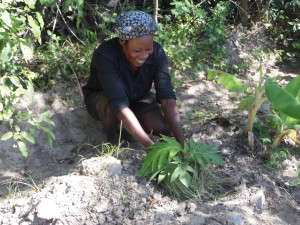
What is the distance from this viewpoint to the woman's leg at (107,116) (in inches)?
133

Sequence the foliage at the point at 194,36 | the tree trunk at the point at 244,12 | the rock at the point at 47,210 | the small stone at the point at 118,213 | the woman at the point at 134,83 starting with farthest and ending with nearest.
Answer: the tree trunk at the point at 244,12, the foliage at the point at 194,36, the woman at the point at 134,83, the small stone at the point at 118,213, the rock at the point at 47,210

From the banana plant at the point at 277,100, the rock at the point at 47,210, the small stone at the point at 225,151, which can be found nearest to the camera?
the rock at the point at 47,210

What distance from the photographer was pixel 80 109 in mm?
4031

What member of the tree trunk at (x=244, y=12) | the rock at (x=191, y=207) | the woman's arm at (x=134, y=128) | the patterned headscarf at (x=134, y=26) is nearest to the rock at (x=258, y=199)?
the rock at (x=191, y=207)

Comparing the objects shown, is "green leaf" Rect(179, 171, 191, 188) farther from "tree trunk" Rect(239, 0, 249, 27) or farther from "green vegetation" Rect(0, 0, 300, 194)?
"tree trunk" Rect(239, 0, 249, 27)

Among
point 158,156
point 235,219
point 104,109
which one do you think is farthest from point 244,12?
point 235,219

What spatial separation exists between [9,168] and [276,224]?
2.32m

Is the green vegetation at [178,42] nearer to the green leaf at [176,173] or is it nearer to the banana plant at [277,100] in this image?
the banana plant at [277,100]

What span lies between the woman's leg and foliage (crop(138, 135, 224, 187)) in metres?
0.75

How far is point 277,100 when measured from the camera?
2529 millimetres

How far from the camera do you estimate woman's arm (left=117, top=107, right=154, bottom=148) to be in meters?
2.80

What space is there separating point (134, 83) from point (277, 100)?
1296mm

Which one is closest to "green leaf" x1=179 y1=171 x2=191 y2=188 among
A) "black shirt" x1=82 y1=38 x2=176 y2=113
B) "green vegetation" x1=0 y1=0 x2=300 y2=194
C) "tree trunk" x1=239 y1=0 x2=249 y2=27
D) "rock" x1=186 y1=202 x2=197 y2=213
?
"rock" x1=186 y1=202 x2=197 y2=213

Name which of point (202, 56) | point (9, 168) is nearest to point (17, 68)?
point (9, 168)
